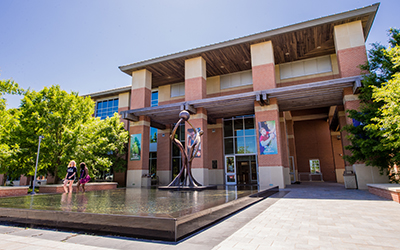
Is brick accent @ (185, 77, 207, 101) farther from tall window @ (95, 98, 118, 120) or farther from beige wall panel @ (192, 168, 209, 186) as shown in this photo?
tall window @ (95, 98, 118, 120)

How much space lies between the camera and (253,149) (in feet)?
69.5

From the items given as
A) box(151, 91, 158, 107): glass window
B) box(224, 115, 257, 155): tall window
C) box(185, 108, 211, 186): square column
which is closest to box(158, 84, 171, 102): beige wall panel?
box(151, 91, 158, 107): glass window

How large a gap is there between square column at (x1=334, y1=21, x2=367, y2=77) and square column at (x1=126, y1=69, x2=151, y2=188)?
15.8 meters

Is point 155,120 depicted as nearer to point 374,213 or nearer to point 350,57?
point 350,57

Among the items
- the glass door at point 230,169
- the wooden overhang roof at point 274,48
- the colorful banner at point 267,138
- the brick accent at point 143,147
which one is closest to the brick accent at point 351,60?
the wooden overhang roof at point 274,48

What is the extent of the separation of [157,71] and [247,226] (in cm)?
1966

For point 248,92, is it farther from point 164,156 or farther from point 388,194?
point 164,156

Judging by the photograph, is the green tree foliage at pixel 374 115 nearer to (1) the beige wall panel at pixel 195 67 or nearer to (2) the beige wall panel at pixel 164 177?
(1) the beige wall panel at pixel 195 67

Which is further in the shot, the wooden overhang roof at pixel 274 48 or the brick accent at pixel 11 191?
the wooden overhang roof at pixel 274 48

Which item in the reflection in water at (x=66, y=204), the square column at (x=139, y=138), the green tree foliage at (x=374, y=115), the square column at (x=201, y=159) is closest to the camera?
the reflection in water at (x=66, y=204)

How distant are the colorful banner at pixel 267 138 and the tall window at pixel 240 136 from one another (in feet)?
15.8

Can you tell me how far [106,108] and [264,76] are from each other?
19.7m

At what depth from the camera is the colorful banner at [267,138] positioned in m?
16.0

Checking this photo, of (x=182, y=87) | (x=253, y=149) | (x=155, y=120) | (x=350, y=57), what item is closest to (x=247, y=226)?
(x=350, y=57)
